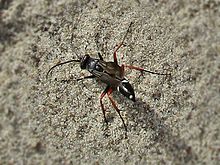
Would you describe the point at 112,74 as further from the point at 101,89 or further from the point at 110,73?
the point at 101,89

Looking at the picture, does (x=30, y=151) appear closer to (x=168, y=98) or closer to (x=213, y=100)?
(x=168, y=98)

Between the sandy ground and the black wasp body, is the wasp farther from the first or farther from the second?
the sandy ground

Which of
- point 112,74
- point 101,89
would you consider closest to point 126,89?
point 112,74

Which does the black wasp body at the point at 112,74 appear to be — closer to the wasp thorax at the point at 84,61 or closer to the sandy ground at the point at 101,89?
the wasp thorax at the point at 84,61

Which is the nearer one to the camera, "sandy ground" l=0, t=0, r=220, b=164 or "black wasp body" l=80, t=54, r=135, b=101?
"black wasp body" l=80, t=54, r=135, b=101

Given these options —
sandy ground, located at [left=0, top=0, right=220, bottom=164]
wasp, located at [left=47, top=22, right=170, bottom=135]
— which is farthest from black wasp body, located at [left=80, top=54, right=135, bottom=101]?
sandy ground, located at [left=0, top=0, right=220, bottom=164]

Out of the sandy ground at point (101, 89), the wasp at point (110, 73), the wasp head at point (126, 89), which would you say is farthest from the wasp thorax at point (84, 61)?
the wasp head at point (126, 89)
